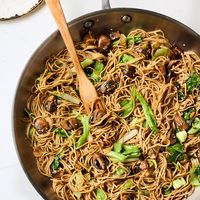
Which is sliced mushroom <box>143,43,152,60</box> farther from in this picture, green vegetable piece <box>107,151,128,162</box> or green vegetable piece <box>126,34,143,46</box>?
green vegetable piece <box>107,151,128,162</box>

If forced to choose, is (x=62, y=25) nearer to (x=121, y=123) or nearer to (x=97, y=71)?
(x=97, y=71)

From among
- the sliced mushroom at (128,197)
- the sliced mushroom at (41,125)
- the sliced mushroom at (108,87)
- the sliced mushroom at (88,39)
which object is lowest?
the sliced mushroom at (128,197)

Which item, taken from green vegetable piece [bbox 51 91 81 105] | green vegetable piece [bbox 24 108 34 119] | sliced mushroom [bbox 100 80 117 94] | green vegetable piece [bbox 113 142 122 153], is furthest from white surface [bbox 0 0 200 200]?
green vegetable piece [bbox 113 142 122 153]

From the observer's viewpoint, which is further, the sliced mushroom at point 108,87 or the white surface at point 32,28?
the white surface at point 32,28

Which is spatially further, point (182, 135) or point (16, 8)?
point (16, 8)

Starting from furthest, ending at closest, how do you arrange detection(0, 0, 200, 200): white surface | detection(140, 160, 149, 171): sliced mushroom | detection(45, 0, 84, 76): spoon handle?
detection(0, 0, 200, 200): white surface, detection(140, 160, 149, 171): sliced mushroom, detection(45, 0, 84, 76): spoon handle

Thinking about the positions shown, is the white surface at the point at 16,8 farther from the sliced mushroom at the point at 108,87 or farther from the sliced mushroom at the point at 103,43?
the sliced mushroom at the point at 108,87

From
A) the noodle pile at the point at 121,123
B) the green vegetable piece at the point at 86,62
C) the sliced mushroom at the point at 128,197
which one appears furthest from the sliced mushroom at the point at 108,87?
the sliced mushroom at the point at 128,197

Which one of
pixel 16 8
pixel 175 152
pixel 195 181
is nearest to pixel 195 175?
pixel 195 181
